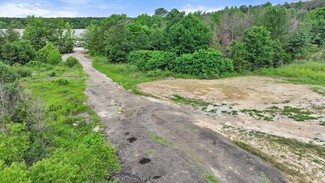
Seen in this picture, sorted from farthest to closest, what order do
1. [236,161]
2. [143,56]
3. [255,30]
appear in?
[143,56]
[255,30]
[236,161]

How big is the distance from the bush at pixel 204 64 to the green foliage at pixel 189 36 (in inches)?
52.5

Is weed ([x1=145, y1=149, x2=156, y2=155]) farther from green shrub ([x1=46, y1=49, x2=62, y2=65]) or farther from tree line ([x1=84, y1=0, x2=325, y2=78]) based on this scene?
green shrub ([x1=46, y1=49, x2=62, y2=65])

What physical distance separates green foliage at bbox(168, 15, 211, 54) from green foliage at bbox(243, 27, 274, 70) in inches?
175

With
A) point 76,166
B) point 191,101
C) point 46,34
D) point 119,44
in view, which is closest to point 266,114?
point 191,101

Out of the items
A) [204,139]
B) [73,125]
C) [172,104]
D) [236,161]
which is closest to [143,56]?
[172,104]

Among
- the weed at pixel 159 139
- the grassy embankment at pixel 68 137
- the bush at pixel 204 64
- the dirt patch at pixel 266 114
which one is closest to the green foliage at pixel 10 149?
the grassy embankment at pixel 68 137

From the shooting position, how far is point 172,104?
643 inches

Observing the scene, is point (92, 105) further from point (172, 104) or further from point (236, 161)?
point (236, 161)

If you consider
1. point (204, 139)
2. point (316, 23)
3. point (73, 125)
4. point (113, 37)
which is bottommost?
point (73, 125)

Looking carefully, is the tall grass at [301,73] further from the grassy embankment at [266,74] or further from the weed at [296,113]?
the weed at [296,113]

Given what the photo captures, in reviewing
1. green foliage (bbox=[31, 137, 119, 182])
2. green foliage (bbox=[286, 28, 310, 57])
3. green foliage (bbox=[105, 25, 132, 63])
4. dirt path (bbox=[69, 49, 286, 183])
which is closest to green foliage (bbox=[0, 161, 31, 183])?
green foliage (bbox=[31, 137, 119, 182])

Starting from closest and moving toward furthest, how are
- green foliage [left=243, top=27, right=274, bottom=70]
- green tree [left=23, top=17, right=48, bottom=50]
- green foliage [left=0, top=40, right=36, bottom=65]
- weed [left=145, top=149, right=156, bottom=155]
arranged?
weed [left=145, top=149, right=156, bottom=155]
green foliage [left=243, top=27, right=274, bottom=70]
green foliage [left=0, top=40, right=36, bottom=65]
green tree [left=23, top=17, right=48, bottom=50]

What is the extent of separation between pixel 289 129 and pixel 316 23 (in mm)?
40912

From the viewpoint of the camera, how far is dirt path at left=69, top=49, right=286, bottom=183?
27.0ft
